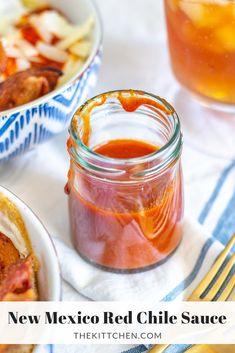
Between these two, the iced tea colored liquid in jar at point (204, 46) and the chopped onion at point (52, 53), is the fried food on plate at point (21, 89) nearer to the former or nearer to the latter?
the chopped onion at point (52, 53)

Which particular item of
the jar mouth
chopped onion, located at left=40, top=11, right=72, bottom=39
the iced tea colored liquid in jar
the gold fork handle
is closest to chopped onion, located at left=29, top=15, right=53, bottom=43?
chopped onion, located at left=40, top=11, right=72, bottom=39

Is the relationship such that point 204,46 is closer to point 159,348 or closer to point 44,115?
point 44,115

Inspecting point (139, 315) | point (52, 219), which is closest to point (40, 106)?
point (52, 219)

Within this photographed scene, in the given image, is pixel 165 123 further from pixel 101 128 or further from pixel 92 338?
pixel 92 338

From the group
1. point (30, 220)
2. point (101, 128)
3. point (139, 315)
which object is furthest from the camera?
point (101, 128)

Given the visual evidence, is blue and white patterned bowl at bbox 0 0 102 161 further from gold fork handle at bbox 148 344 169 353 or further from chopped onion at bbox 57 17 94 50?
gold fork handle at bbox 148 344 169 353

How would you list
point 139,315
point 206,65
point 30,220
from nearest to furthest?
point 30,220, point 139,315, point 206,65

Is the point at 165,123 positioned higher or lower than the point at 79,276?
higher
